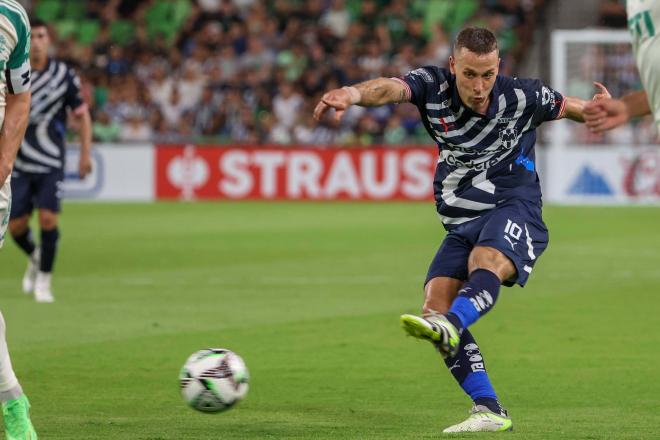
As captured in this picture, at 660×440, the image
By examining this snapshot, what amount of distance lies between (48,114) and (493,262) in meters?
6.93

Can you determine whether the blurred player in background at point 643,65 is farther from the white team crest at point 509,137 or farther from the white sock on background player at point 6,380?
the white sock on background player at point 6,380

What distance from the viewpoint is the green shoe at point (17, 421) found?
19.0ft

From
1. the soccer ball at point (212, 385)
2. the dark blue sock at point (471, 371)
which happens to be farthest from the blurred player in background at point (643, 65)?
the soccer ball at point (212, 385)

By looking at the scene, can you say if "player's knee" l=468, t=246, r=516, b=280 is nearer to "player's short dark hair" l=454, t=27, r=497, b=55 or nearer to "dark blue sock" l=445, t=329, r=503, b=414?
"dark blue sock" l=445, t=329, r=503, b=414

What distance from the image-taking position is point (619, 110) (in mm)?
5512

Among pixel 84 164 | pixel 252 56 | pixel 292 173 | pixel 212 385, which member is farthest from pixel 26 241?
pixel 252 56

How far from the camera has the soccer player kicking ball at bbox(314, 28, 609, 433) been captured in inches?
255

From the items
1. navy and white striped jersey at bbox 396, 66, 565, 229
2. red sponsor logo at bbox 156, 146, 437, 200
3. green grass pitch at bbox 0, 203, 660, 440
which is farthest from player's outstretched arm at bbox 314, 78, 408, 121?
red sponsor logo at bbox 156, 146, 437, 200

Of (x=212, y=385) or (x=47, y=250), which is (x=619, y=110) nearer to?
(x=212, y=385)

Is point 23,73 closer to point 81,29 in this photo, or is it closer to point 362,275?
point 362,275

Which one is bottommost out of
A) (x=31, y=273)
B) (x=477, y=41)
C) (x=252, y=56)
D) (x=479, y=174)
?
(x=31, y=273)

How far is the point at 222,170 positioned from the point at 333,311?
47.2ft

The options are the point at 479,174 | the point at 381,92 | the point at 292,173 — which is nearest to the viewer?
the point at 381,92

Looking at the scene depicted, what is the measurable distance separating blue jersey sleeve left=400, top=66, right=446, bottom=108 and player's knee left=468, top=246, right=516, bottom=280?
813mm
